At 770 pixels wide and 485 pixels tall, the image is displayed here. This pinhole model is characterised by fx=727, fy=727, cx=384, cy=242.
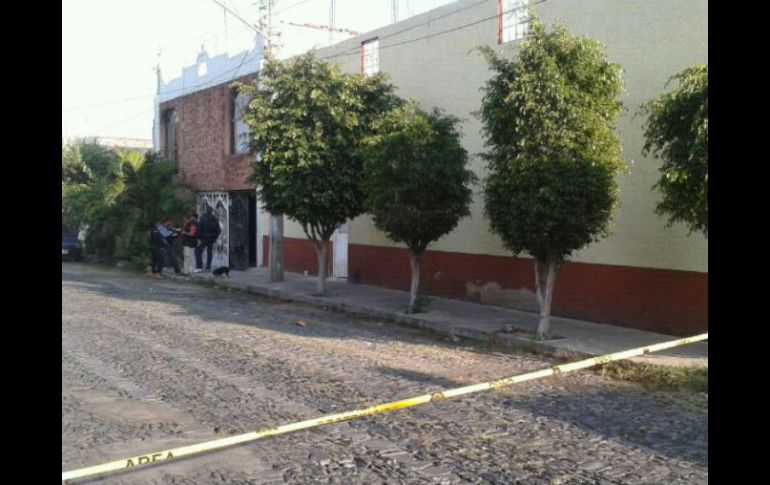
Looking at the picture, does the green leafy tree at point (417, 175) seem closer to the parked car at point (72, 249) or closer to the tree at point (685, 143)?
the tree at point (685, 143)

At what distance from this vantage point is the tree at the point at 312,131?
14.3 m

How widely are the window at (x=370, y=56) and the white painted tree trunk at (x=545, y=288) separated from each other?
825 centimetres

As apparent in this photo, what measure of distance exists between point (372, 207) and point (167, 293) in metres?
6.20

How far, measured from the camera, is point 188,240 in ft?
66.8

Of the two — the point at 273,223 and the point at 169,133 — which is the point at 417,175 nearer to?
the point at 273,223

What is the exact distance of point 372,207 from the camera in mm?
12805

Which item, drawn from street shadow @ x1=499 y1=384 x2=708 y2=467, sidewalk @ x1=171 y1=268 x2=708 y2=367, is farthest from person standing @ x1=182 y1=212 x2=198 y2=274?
street shadow @ x1=499 y1=384 x2=708 y2=467

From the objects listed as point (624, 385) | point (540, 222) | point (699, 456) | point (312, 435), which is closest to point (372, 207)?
point (540, 222)

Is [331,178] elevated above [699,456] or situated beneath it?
elevated above

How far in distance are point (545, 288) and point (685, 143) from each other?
10.3 feet

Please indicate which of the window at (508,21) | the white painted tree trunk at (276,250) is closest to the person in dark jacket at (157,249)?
the white painted tree trunk at (276,250)

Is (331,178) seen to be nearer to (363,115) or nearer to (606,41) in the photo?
(363,115)

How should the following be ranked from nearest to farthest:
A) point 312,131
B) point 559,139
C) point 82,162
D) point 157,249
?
point 559,139, point 312,131, point 157,249, point 82,162

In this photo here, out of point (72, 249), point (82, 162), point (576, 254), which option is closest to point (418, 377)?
point (576, 254)
